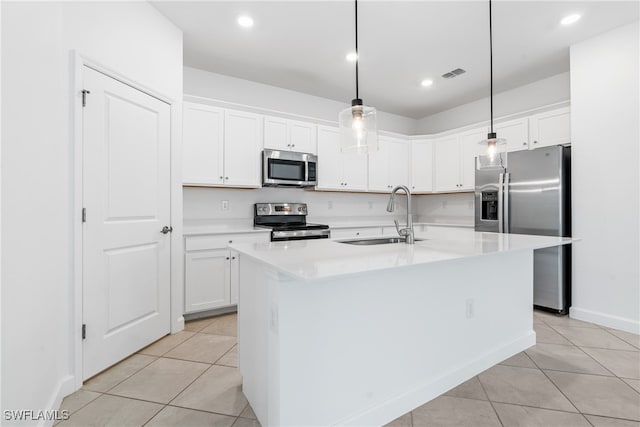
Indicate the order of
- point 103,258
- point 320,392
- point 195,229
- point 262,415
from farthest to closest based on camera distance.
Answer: point 195,229, point 103,258, point 262,415, point 320,392

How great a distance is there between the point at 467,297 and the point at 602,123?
2.38 metres

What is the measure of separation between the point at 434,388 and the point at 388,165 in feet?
11.0

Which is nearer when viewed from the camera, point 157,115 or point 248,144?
point 157,115

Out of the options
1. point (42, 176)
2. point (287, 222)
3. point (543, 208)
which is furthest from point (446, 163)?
point (42, 176)

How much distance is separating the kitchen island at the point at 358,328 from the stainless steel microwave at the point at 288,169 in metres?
1.78

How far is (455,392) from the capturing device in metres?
1.85

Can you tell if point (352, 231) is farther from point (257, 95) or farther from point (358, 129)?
point (358, 129)

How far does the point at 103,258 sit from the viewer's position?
212cm

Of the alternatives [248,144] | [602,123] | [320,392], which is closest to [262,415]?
[320,392]

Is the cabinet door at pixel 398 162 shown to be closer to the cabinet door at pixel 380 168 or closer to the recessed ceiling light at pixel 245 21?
the cabinet door at pixel 380 168

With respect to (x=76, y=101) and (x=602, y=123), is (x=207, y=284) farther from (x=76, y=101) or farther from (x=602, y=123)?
(x=602, y=123)

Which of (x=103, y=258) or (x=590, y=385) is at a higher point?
(x=103, y=258)

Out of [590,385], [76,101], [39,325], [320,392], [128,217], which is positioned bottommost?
[590,385]

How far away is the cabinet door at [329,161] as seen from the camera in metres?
4.05
